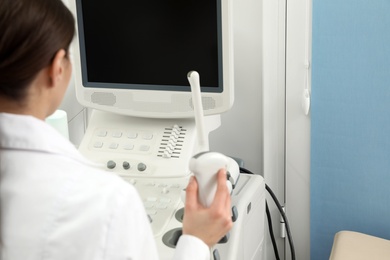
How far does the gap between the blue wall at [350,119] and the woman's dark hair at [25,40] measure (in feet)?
3.77

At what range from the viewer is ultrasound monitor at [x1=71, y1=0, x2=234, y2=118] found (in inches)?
59.6

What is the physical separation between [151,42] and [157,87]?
0.12 m

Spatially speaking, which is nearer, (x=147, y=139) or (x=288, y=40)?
(x=147, y=139)

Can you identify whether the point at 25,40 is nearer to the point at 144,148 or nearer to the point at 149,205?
the point at 149,205

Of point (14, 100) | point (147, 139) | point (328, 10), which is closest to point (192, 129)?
point (147, 139)

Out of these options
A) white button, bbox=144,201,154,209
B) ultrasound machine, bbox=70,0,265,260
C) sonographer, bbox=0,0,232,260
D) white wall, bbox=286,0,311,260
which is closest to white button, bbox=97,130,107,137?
ultrasound machine, bbox=70,0,265,260

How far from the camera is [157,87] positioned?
5.26 feet

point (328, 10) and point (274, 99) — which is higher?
point (328, 10)

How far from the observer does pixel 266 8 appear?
1.84m

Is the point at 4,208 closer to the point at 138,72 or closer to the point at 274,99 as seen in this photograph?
the point at 138,72

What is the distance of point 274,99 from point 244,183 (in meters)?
0.39

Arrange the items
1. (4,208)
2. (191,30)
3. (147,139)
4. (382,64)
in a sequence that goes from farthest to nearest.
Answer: (382,64)
(147,139)
(191,30)
(4,208)

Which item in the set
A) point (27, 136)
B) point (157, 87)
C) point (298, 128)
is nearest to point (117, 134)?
point (157, 87)

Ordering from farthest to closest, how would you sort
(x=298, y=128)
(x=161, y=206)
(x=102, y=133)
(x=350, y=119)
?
(x=298, y=128)
(x=350, y=119)
(x=102, y=133)
(x=161, y=206)
